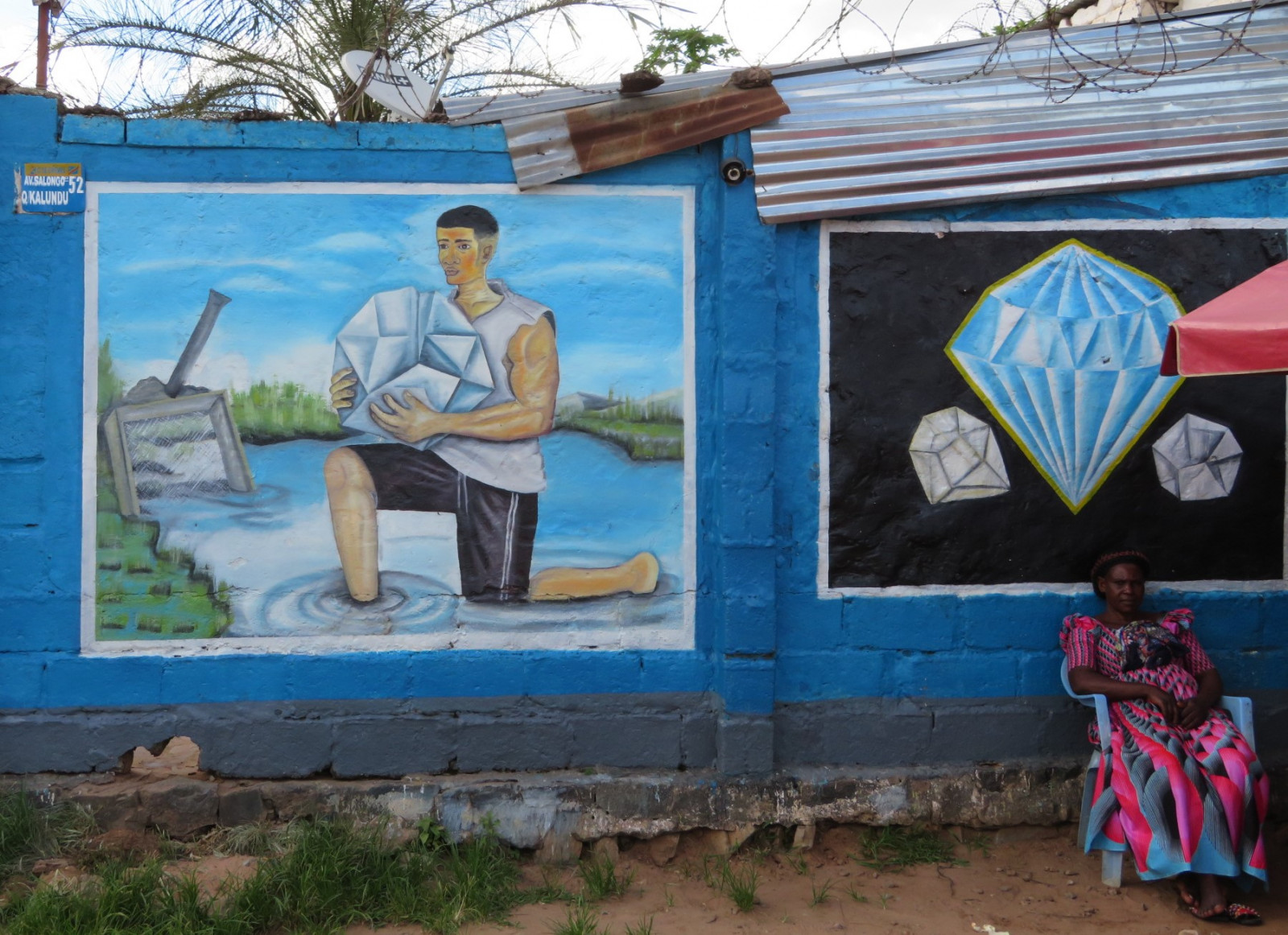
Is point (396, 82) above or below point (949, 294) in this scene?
above

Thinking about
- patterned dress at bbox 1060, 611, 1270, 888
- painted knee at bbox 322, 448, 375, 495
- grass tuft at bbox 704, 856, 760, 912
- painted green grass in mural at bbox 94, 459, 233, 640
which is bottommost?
grass tuft at bbox 704, 856, 760, 912

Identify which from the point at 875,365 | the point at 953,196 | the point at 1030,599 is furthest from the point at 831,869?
the point at 953,196

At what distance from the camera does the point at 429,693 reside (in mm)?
4242

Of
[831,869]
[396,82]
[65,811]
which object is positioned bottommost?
[831,869]

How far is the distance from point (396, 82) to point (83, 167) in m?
1.27

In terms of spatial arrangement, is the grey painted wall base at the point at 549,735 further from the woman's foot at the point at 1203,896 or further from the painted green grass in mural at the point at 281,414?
the painted green grass in mural at the point at 281,414

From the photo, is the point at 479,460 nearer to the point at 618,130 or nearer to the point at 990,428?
the point at 618,130

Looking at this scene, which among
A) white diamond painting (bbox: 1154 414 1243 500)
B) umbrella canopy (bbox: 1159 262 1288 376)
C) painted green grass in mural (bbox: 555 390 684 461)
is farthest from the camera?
white diamond painting (bbox: 1154 414 1243 500)

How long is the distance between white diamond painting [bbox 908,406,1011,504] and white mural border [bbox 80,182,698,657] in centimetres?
97

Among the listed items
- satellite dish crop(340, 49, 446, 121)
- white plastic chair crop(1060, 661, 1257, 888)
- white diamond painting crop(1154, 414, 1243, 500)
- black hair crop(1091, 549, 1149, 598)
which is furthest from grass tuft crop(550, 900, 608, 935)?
satellite dish crop(340, 49, 446, 121)

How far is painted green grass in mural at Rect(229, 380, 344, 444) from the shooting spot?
4156 millimetres

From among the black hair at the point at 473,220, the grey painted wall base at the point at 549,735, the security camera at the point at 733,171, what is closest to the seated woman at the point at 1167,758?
the grey painted wall base at the point at 549,735

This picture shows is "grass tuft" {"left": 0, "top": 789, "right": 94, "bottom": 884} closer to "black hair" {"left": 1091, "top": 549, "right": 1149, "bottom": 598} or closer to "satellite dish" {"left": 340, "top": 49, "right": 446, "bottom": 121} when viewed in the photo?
"satellite dish" {"left": 340, "top": 49, "right": 446, "bottom": 121}

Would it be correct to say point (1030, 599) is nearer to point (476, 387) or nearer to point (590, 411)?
point (590, 411)
